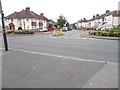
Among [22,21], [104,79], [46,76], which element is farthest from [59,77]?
[22,21]

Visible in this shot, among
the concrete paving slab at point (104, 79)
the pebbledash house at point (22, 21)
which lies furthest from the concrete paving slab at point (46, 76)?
the pebbledash house at point (22, 21)

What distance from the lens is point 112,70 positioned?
4152 millimetres

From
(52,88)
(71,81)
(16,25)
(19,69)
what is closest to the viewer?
(52,88)

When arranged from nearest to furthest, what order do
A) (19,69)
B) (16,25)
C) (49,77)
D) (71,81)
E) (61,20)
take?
1. (71,81)
2. (49,77)
3. (19,69)
4. (16,25)
5. (61,20)

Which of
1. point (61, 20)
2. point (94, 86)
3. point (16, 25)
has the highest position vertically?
point (61, 20)

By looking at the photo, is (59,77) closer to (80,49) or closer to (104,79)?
(104,79)

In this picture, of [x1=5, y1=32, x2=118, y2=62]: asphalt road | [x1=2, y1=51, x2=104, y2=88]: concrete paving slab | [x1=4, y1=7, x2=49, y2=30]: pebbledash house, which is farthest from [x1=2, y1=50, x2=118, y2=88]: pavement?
[x1=4, y1=7, x2=49, y2=30]: pebbledash house

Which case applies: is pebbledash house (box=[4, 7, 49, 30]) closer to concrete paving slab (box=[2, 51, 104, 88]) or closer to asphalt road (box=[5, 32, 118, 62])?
asphalt road (box=[5, 32, 118, 62])

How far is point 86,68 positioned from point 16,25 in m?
44.2

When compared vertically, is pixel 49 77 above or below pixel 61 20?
below

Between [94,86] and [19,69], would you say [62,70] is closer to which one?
[94,86]

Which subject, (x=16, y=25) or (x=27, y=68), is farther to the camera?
(x=16, y=25)

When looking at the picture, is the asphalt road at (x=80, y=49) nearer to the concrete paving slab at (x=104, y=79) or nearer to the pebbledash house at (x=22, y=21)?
the concrete paving slab at (x=104, y=79)

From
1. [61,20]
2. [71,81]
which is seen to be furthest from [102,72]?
[61,20]
